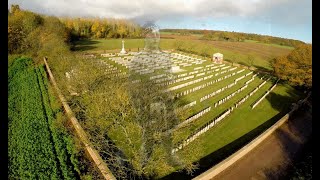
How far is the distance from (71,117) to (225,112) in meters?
16.5

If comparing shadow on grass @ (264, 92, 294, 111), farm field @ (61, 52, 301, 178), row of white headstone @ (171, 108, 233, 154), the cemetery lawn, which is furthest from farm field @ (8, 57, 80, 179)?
shadow on grass @ (264, 92, 294, 111)

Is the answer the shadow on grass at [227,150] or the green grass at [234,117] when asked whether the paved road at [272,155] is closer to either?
the shadow on grass at [227,150]

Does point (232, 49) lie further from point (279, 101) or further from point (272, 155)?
point (272, 155)

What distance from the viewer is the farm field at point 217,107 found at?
858 inches

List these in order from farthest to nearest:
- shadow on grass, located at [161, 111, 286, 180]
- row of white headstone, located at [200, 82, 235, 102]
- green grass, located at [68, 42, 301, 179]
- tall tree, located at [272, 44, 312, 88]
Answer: tall tree, located at [272, 44, 312, 88] → row of white headstone, located at [200, 82, 235, 102] → green grass, located at [68, 42, 301, 179] → shadow on grass, located at [161, 111, 286, 180]

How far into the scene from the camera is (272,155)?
2261cm

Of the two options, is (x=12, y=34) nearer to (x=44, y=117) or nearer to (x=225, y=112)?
(x=44, y=117)

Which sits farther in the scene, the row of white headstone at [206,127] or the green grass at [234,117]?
the green grass at [234,117]

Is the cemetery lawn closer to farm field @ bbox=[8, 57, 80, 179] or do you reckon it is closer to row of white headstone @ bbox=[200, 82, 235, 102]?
row of white headstone @ bbox=[200, 82, 235, 102]

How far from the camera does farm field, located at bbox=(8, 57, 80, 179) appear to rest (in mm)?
19250

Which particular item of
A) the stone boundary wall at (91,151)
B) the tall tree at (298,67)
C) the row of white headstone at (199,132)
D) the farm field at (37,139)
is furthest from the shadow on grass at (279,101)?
the farm field at (37,139)

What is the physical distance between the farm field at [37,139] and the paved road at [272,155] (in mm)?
10530

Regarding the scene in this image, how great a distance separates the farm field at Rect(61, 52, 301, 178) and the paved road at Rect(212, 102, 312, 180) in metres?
1.95

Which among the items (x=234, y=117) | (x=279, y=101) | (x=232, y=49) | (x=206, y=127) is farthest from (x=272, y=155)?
(x=232, y=49)
